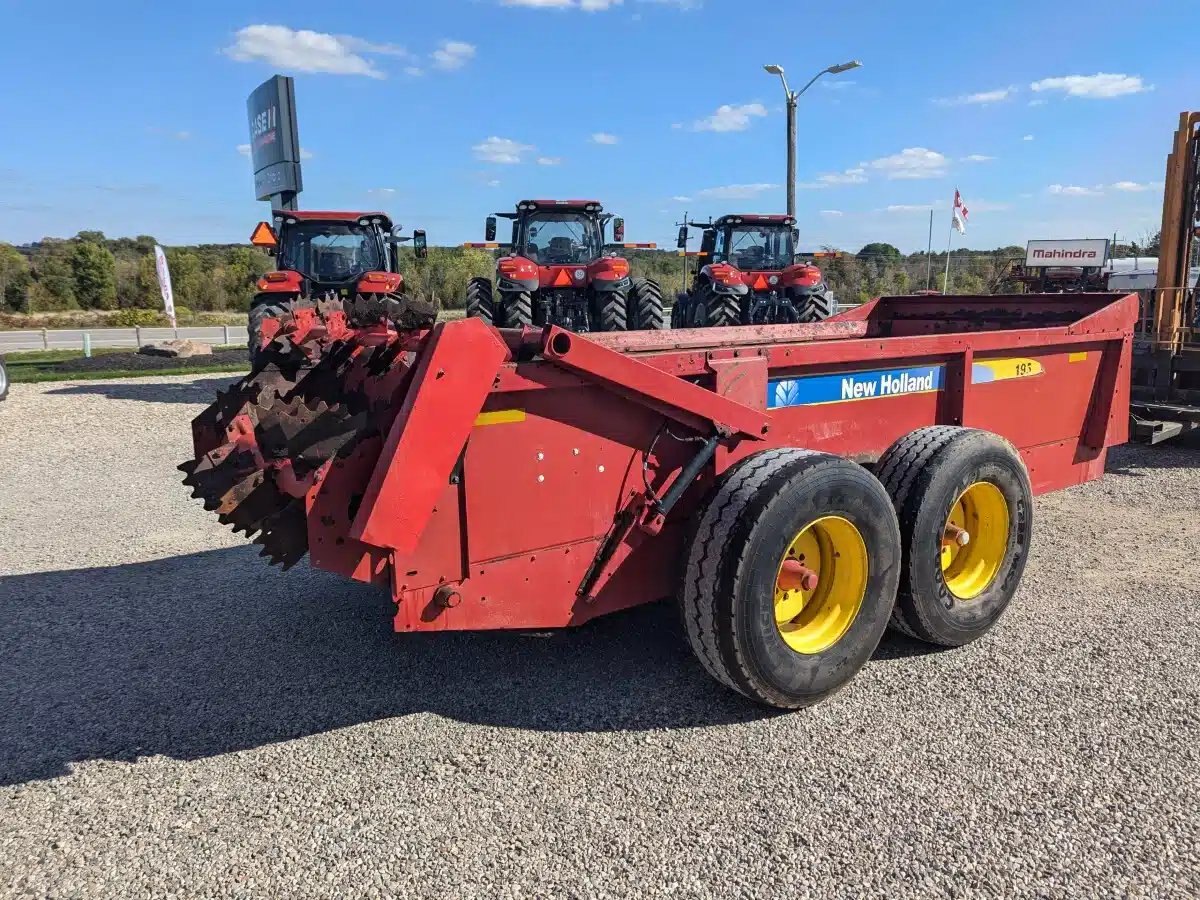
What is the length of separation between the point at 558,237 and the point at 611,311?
1.61 metres

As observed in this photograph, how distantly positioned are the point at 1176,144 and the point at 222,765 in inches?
381

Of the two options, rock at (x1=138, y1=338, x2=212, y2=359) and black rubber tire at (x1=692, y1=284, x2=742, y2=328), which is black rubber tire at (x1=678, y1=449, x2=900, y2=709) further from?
rock at (x1=138, y1=338, x2=212, y2=359)

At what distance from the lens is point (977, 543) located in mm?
4312

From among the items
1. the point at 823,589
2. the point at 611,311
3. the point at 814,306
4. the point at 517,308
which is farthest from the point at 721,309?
the point at 823,589

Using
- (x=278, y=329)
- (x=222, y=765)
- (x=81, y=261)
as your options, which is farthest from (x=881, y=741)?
(x=81, y=261)

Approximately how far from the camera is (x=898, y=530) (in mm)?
3631

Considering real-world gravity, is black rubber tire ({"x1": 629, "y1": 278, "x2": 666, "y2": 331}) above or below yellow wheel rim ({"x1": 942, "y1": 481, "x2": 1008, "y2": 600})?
above

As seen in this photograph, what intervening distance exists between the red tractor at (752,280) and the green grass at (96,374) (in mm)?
8203

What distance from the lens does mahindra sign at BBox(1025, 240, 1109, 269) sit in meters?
25.3

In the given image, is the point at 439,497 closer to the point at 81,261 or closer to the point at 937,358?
the point at 937,358

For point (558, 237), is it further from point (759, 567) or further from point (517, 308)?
point (759, 567)

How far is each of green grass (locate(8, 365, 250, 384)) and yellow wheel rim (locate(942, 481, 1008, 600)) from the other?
13.8 metres

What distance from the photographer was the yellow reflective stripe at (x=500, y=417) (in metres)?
2.99

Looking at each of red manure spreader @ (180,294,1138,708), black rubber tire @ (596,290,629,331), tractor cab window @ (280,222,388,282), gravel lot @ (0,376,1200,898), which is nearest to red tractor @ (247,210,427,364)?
tractor cab window @ (280,222,388,282)
